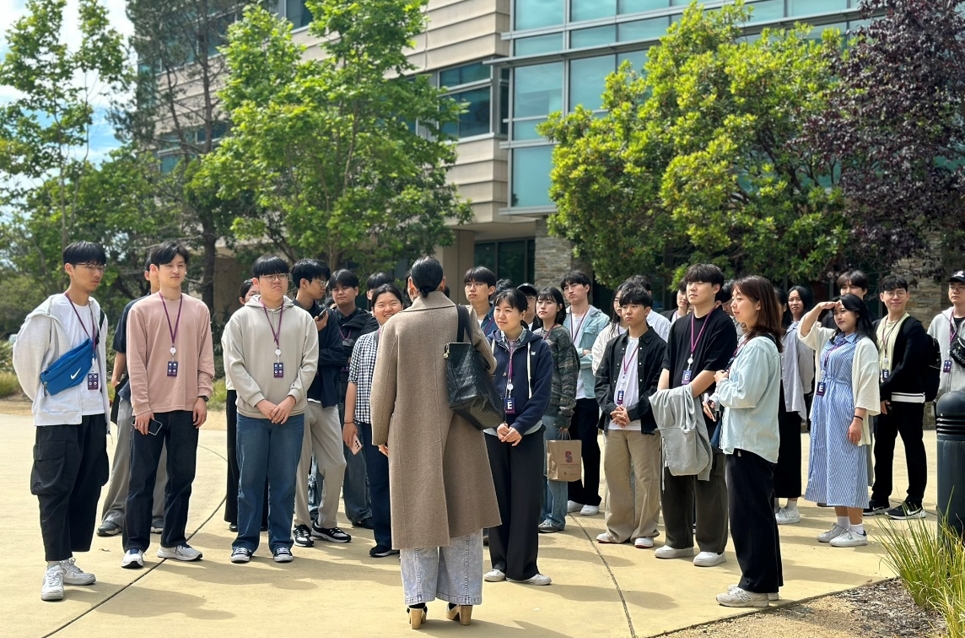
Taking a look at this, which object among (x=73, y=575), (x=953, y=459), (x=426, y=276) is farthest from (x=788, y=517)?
(x=73, y=575)

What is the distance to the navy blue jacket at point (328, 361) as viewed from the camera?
8734 millimetres

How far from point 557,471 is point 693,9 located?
15.5m

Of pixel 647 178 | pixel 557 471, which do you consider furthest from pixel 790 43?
pixel 557 471

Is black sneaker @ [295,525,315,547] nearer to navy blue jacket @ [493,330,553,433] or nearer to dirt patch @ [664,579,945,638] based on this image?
navy blue jacket @ [493,330,553,433]

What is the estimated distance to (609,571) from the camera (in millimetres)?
7648

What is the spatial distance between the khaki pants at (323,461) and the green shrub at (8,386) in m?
18.0

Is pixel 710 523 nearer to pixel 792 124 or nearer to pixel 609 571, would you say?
pixel 609 571

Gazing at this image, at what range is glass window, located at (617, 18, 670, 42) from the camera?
Result: 82.3 feet

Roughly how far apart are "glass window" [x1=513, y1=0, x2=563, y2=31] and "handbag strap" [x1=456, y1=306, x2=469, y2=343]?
71.4 ft

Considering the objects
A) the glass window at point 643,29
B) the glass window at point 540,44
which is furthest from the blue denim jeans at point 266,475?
the glass window at point 540,44

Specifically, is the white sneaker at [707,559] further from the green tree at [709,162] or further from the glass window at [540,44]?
the glass window at [540,44]

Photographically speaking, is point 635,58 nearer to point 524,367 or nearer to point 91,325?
point 524,367

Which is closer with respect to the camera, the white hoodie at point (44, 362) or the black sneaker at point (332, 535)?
the white hoodie at point (44, 362)

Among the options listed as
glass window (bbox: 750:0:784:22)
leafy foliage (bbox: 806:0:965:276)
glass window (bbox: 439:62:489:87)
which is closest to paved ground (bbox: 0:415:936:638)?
leafy foliage (bbox: 806:0:965:276)
